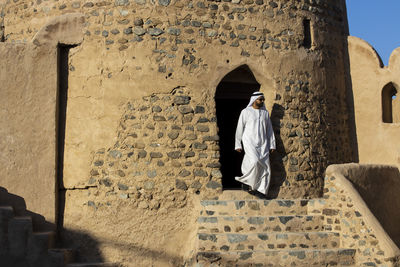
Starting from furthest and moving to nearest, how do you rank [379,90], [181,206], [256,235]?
[379,90] → [181,206] → [256,235]

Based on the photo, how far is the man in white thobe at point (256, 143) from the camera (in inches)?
345

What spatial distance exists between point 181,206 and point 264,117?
1782 mm

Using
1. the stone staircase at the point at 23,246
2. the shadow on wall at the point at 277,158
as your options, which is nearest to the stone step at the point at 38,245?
the stone staircase at the point at 23,246

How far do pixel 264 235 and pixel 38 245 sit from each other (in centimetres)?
296

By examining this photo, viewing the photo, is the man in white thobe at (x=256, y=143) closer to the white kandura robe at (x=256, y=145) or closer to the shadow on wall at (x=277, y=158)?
the white kandura robe at (x=256, y=145)

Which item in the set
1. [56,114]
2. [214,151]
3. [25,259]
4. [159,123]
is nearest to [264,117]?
[214,151]

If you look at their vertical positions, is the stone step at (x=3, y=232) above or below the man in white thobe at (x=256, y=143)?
below

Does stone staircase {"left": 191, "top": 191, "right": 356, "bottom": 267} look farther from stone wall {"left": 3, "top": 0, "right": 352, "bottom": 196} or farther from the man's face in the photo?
the man's face

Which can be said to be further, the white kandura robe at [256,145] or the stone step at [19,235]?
the white kandura robe at [256,145]

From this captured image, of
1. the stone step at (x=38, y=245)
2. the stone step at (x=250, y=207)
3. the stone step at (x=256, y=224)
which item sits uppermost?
the stone step at (x=250, y=207)

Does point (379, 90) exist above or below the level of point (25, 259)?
above

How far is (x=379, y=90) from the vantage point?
10594 millimetres

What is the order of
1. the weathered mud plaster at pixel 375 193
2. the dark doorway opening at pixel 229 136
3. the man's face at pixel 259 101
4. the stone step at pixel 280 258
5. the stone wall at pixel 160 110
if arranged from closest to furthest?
1. the stone step at pixel 280 258
2. the weathered mud plaster at pixel 375 193
3. the stone wall at pixel 160 110
4. the man's face at pixel 259 101
5. the dark doorway opening at pixel 229 136

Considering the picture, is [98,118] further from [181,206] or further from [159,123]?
[181,206]
